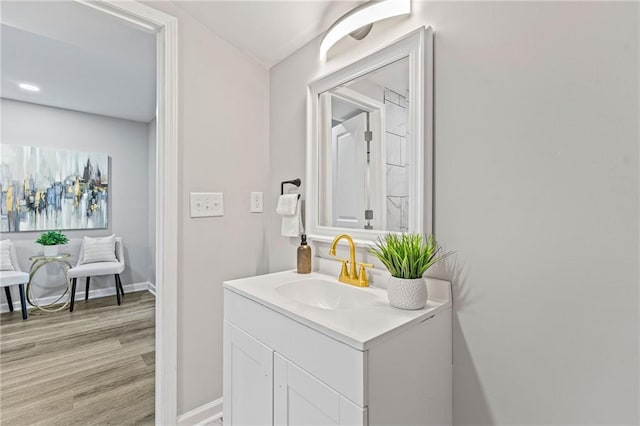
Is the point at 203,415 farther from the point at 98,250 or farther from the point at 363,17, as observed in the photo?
the point at 98,250

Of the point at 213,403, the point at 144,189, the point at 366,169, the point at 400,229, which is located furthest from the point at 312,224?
the point at 144,189

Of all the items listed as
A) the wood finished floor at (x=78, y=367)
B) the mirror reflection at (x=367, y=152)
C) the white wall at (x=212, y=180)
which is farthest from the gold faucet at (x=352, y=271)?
the wood finished floor at (x=78, y=367)

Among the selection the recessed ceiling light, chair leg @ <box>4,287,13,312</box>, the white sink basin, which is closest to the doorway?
the white sink basin

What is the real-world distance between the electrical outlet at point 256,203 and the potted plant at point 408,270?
1012mm

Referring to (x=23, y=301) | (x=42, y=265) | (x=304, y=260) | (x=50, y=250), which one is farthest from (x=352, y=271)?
(x=42, y=265)

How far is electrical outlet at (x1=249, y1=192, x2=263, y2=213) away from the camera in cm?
179

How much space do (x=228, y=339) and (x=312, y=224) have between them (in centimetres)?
65

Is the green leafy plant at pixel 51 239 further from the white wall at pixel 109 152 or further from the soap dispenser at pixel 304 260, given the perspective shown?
the soap dispenser at pixel 304 260

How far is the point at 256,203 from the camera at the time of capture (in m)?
1.81

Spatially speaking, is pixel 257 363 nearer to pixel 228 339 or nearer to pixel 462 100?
pixel 228 339

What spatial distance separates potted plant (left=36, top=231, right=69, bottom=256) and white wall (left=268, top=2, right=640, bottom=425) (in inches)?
152

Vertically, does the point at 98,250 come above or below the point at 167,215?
below

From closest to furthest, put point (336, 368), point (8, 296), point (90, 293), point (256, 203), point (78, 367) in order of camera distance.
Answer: point (336, 368), point (256, 203), point (78, 367), point (8, 296), point (90, 293)

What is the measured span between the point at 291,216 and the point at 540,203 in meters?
1.10
